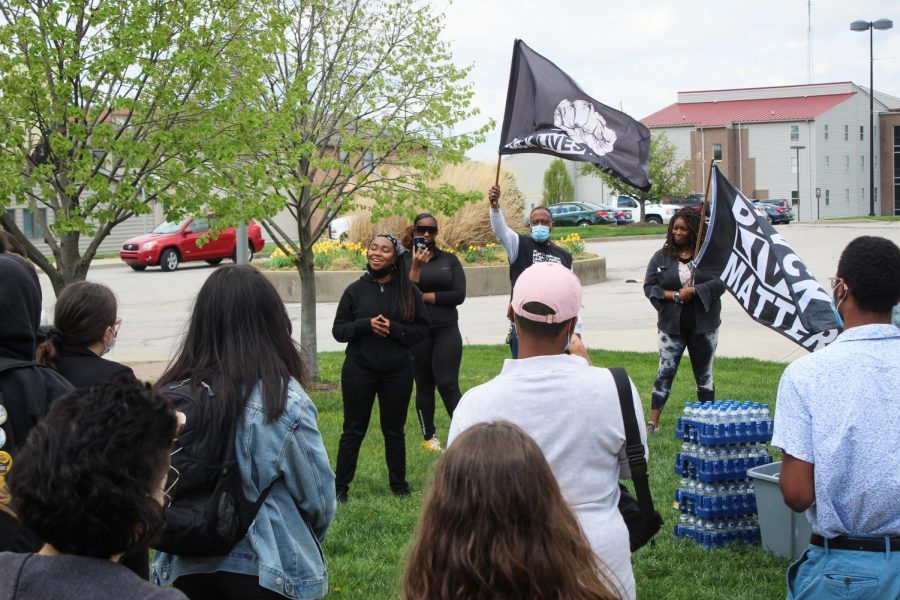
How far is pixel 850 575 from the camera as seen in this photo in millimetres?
3129

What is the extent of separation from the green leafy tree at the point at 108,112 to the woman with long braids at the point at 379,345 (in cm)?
203

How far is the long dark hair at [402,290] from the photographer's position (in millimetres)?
6945

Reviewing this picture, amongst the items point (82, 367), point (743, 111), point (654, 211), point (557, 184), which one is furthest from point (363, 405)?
point (743, 111)

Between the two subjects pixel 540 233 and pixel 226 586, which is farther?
pixel 540 233

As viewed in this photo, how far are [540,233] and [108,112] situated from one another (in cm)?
366

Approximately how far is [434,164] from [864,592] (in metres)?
8.64

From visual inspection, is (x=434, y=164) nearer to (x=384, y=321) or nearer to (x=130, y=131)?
(x=130, y=131)

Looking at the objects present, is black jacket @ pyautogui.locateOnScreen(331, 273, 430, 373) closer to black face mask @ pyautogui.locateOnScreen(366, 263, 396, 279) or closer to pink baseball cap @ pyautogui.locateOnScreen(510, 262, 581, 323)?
black face mask @ pyautogui.locateOnScreen(366, 263, 396, 279)

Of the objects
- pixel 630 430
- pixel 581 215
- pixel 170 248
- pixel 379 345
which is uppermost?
pixel 581 215

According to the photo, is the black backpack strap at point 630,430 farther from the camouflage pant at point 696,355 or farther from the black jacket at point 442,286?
the camouflage pant at point 696,355

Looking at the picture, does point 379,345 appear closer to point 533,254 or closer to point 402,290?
point 402,290

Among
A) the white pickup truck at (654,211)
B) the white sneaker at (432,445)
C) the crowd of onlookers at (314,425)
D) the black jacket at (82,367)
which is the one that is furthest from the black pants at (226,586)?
the white pickup truck at (654,211)

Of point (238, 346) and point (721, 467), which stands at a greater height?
point (238, 346)

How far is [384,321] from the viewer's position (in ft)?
22.4
